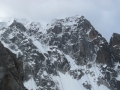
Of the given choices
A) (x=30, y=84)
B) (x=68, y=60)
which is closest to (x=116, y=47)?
(x=68, y=60)

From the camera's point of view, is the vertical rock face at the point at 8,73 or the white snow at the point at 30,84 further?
the white snow at the point at 30,84

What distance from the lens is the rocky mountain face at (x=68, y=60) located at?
16175cm

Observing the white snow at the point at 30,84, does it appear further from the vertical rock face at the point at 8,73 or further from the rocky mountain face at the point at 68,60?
the vertical rock face at the point at 8,73

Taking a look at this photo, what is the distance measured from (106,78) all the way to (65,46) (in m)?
Answer: 41.8

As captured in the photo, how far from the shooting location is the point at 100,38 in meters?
198

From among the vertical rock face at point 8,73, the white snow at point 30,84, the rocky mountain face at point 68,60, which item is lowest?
the vertical rock face at point 8,73

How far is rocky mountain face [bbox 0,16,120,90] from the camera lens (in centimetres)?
16175

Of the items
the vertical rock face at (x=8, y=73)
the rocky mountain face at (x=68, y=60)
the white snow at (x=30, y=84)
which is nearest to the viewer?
the vertical rock face at (x=8, y=73)

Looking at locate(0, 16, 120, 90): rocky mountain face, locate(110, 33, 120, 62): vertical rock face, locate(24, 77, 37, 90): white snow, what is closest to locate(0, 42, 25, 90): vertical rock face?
locate(24, 77, 37, 90): white snow

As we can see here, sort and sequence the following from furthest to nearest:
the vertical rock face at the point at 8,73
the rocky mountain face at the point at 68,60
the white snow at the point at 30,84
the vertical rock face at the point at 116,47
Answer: the vertical rock face at the point at 116,47, the rocky mountain face at the point at 68,60, the white snow at the point at 30,84, the vertical rock face at the point at 8,73

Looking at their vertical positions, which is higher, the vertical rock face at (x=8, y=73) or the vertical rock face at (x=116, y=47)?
the vertical rock face at (x=116, y=47)

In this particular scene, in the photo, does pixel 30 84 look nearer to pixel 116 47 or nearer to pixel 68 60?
pixel 68 60

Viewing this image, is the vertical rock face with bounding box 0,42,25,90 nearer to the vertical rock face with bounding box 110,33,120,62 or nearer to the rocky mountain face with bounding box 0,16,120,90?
the rocky mountain face with bounding box 0,16,120,90

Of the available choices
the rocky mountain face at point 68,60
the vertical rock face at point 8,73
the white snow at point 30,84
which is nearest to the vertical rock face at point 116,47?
the rocky mountain face at point 68,60
